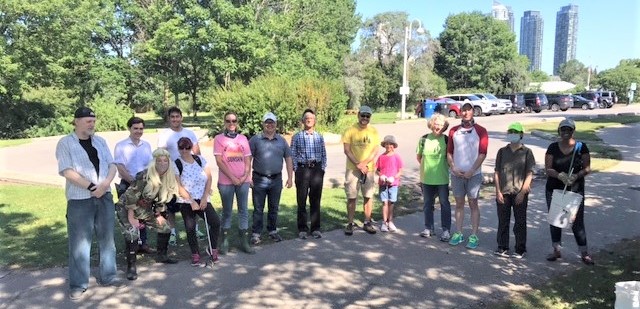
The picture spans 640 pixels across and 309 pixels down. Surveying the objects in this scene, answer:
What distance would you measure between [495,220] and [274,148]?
11.3 ft

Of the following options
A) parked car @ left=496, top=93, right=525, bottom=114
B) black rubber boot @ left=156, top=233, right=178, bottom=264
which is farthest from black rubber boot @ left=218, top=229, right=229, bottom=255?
parked car @ left=496, top=93, right=525, bottom=114

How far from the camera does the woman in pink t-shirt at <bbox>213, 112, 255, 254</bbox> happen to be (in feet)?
18.8

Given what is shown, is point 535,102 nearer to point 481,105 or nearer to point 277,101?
point 481,105

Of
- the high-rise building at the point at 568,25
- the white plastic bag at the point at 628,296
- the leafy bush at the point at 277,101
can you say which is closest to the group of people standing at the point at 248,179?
the white plastic bag at the point at 628,296

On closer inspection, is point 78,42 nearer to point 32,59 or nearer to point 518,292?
point 32,59

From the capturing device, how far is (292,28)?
35438 millimetres

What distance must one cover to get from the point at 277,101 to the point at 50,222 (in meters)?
11.3

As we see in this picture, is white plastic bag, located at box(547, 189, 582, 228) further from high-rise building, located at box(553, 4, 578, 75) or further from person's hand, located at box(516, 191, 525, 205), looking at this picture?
high-rise building, located at box(553, 4, 578, 75)

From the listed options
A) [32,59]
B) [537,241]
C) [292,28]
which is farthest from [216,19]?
[537,241]

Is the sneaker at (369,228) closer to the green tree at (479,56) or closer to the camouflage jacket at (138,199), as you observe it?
the camouflage jacket at (138,199)

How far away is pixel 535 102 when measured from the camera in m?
42.9

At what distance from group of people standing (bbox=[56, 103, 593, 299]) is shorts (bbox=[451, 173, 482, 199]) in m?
0.01

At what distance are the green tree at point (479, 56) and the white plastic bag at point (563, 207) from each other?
215 ft

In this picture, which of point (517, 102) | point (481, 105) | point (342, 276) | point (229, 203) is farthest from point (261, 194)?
point (517, 102)
